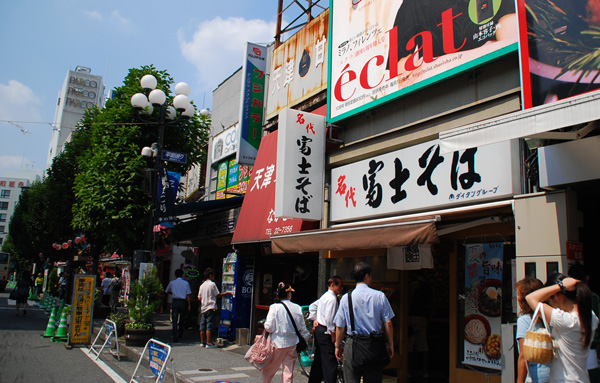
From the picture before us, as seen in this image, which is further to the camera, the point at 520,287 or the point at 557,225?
the point at 557,225

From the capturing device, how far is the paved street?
26.6 feet

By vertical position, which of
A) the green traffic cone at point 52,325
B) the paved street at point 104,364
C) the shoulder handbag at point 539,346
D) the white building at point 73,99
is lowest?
the paved street at point 104,364

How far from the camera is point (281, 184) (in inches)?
374

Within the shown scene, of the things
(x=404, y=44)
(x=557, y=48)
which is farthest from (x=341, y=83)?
(x=557, y=48)

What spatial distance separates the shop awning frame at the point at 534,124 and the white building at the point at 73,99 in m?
85.3

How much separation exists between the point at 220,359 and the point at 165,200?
493cm

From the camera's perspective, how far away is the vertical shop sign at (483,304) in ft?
22.5

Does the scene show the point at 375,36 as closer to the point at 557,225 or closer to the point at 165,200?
the point at 557,225

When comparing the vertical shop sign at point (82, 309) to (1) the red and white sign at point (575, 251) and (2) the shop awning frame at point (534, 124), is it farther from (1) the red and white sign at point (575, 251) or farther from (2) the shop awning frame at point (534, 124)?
(1) the red and white sign at point (575, 251)

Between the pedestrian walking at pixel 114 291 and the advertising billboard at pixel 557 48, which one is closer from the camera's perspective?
the advertising billboard at pixel 557 48

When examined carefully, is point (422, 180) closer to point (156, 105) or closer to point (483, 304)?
point (483, 304)

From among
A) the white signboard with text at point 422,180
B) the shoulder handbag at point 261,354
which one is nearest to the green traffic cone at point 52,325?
the white signboard with text at point 422,180

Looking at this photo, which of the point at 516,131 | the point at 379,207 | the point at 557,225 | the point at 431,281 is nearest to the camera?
the point at 516,131

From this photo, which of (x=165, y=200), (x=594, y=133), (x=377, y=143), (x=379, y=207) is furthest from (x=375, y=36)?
(x=165, y=200)
